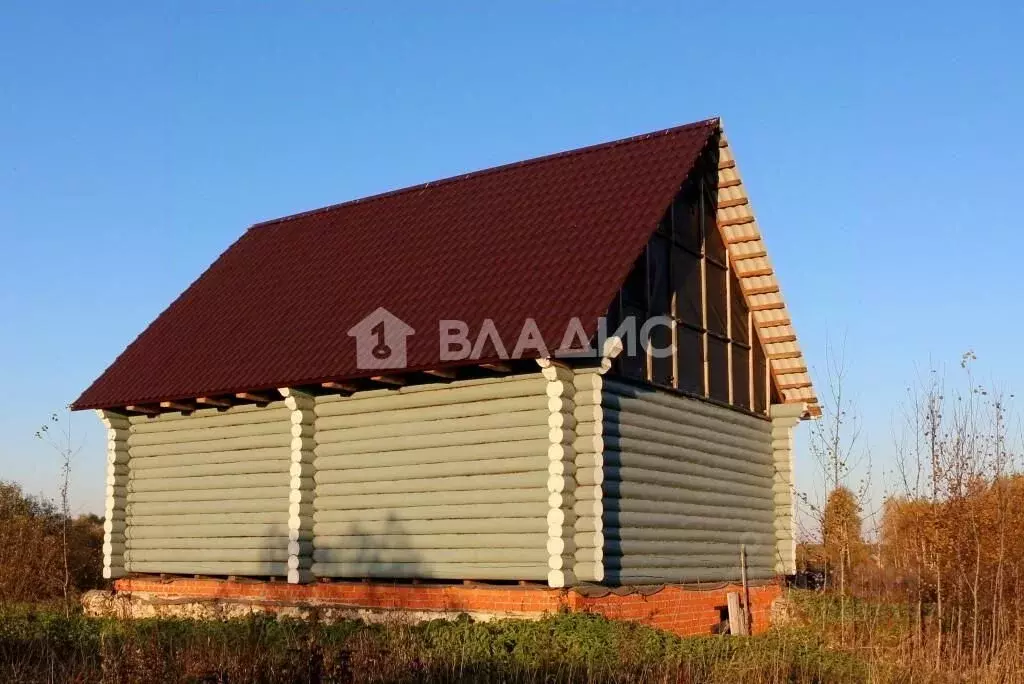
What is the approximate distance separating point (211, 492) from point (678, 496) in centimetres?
777

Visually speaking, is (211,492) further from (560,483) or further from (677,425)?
(677,425)

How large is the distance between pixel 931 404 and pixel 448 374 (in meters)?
6.24

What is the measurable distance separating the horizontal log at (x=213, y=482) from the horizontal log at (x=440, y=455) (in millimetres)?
1058

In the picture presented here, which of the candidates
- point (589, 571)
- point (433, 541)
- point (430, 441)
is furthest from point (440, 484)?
point (589, 571)

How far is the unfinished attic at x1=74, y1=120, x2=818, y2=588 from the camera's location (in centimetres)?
1431

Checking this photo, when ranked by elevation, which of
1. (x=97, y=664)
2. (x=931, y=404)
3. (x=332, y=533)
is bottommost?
(x=97, y=664)

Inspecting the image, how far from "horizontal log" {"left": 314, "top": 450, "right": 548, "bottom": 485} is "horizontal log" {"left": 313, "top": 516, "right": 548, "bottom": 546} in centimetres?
55

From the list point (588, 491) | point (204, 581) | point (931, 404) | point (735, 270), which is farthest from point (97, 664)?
point (735, 270)

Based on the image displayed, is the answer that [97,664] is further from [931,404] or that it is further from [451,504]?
[931,404]

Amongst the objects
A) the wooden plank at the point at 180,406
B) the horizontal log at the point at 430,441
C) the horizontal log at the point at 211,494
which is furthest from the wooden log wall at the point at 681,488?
the wooden plank at the point at 180,406

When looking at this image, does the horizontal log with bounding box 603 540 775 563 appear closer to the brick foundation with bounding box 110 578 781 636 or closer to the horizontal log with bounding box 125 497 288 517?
the brick foundation with bounding box 110 578 781 636

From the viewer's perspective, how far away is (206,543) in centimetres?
1828

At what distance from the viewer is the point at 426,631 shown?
42.5 feet

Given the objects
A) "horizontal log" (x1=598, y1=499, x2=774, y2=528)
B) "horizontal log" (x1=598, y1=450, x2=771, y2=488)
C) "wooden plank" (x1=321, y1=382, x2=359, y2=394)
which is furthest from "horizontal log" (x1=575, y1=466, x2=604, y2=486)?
"wooden plank" (x1=321, y1=382, x2=359, y2=394)
